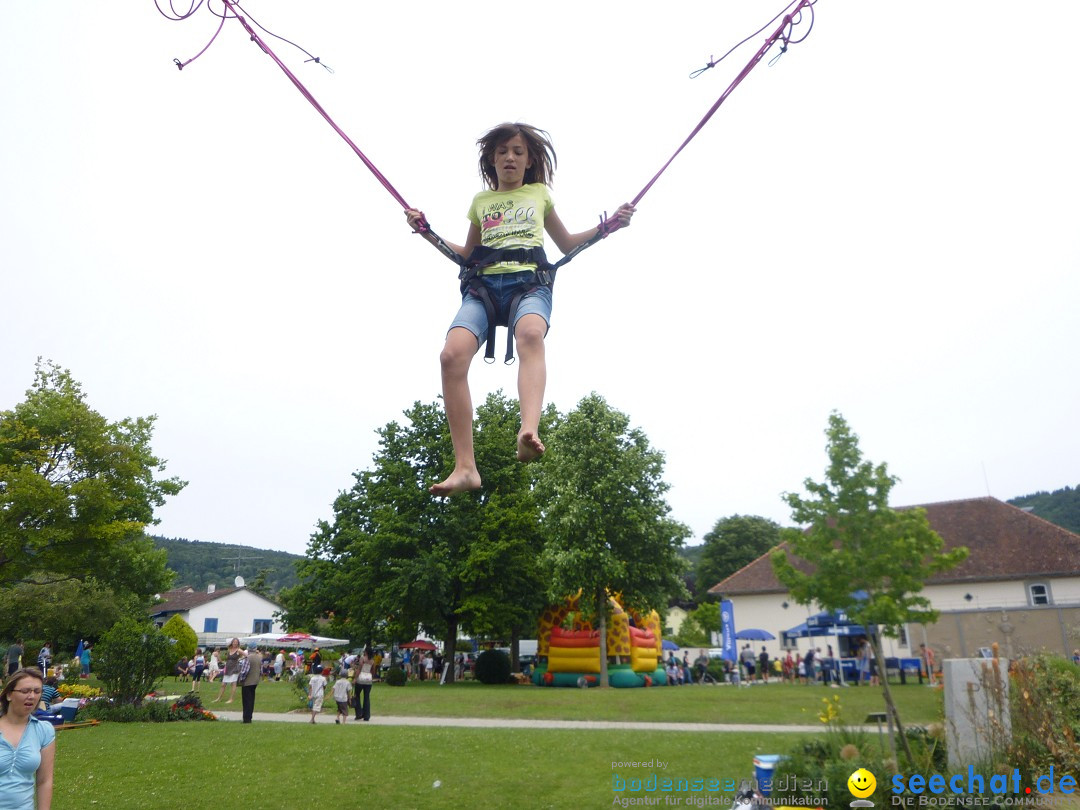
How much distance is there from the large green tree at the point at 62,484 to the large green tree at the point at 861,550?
64.3ft

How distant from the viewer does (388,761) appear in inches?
485

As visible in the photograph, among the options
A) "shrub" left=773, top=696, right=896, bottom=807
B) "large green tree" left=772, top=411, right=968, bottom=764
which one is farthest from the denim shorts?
"large green tree" left=772, top=411, right=968, bottom=764

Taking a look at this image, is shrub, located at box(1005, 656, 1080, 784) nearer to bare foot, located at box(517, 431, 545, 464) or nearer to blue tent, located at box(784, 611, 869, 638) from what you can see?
bare foot, located at box(517, 431, 545, 464)

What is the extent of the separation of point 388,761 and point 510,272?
10364mm

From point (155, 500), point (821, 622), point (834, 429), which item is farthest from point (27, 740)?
point (821, 622)

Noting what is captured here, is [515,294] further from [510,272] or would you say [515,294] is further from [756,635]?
[756,635]

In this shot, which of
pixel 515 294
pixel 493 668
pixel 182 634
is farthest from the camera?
pixel 182 634

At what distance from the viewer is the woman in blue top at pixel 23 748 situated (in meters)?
5.42

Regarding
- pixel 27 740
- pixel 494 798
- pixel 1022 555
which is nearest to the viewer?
pixel 27 740

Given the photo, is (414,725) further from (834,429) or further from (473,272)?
(473,272)

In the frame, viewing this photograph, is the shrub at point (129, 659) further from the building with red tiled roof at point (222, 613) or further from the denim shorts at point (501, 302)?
the building with red tiled roof at point (222, 613)

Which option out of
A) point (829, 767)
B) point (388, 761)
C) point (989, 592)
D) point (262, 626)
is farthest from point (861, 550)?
point (262, 626)

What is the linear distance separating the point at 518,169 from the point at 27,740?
18.0 ft

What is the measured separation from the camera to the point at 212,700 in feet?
81.2
